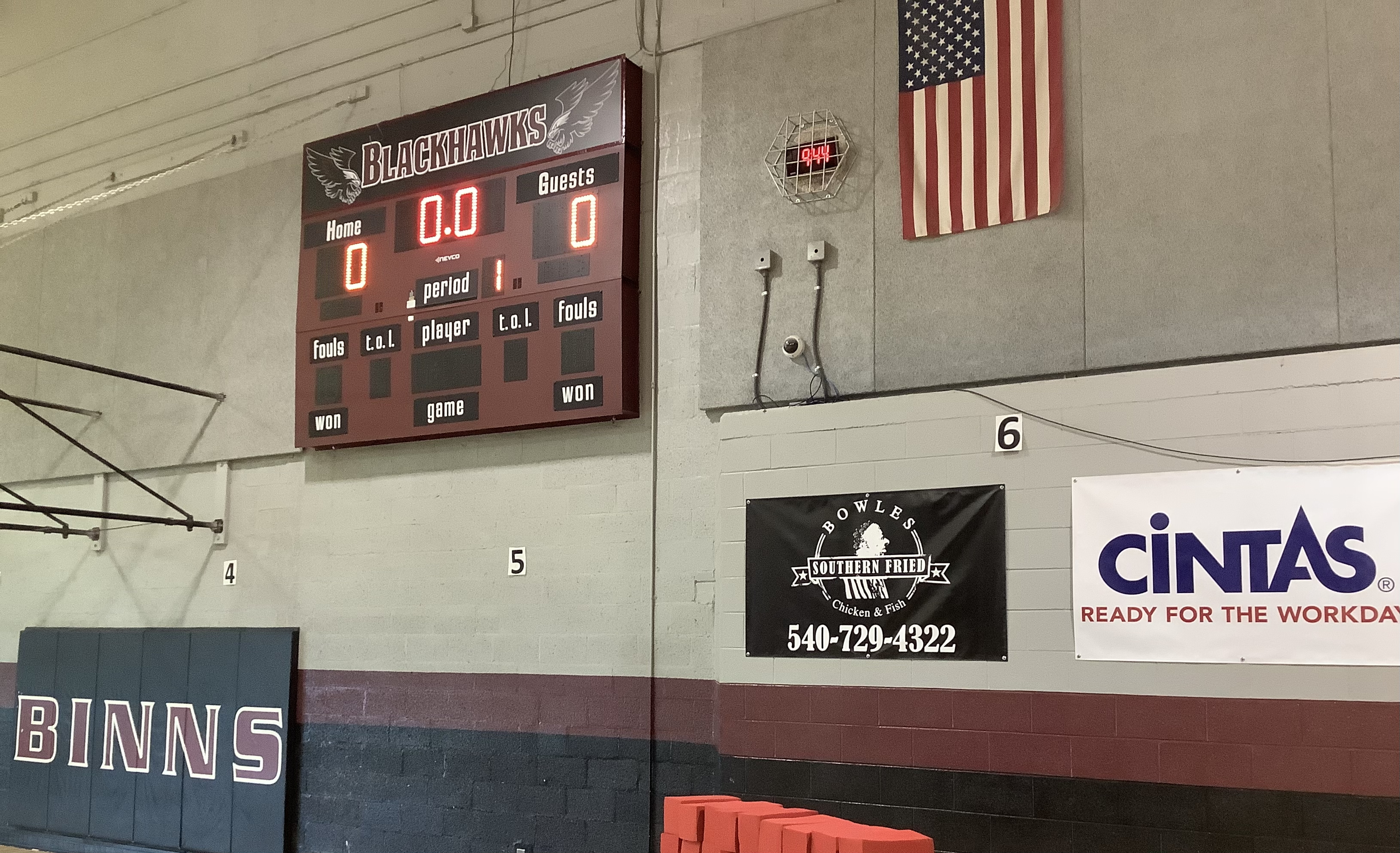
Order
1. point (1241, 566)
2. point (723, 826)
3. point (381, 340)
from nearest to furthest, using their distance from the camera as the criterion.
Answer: point (723, 826)
point (1241, 566)
point (381, 340)

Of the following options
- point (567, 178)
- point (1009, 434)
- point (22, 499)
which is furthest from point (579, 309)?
point (22, 499)

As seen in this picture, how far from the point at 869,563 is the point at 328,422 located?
4049mm

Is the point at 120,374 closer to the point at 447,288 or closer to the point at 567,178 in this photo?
the point at 447,288

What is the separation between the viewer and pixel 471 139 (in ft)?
25.6

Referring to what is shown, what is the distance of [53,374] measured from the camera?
10.1m

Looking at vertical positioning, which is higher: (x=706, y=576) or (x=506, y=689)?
(x=706, y=576)

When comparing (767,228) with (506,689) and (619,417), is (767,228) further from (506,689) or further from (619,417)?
(506,689)

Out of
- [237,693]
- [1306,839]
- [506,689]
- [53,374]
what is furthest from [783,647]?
[53,374]

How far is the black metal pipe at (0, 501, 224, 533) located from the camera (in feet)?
25.7

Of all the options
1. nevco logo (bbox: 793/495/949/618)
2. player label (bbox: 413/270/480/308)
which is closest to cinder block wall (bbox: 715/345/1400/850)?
nevco logo (bbox: 793/495/949/618)

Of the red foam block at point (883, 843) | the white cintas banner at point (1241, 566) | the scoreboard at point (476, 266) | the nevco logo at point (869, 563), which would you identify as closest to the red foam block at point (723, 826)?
the red foam block at point (883, 843)

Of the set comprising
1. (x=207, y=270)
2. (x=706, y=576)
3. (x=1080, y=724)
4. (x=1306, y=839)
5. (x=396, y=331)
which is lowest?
(x=1306, y=839)

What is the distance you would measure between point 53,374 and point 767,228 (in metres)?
6.73

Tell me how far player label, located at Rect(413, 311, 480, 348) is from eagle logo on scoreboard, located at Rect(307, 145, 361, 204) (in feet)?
3.93
